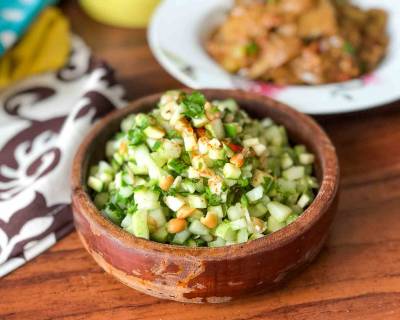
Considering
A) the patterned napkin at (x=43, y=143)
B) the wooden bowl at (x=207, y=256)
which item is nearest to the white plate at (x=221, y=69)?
the patterned napkin at (x=43, y=143)

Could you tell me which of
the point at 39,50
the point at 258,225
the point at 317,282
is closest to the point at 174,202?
the point at 258,225

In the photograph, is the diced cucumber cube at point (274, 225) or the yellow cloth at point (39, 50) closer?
the diced cucumber cube at point (274, 225)

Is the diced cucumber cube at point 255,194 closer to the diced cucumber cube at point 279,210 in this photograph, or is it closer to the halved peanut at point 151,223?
the diced cucumber cube at point 279,210

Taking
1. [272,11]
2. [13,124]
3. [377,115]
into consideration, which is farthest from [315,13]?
[13,124]

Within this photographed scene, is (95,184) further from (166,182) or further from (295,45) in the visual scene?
(295,45)

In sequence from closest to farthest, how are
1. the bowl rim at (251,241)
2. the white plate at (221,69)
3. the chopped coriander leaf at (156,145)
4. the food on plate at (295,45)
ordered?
the bowl rim at (251,241)
the chopped coriander leaf at (156,145)
the white plate at (221,69)
the food on plate at (295,45)

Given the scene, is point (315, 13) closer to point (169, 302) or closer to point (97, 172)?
point (97, 172)

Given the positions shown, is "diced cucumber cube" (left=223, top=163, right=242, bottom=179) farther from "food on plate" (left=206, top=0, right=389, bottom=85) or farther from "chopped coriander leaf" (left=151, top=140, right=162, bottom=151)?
"food on plate" (left=206, top=0, right=389, bottom=85)
